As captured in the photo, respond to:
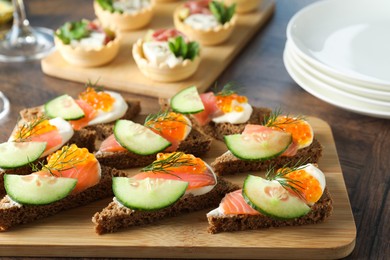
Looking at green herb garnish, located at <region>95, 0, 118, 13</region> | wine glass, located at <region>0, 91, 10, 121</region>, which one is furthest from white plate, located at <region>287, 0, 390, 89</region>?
wine glass, located at <region>0, 91, 10, 121</region>

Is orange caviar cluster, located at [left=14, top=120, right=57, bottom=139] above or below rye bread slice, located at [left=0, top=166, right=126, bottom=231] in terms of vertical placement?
above

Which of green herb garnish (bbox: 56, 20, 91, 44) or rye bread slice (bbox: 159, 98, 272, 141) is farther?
green herb garnish (bbox: 56, 20, 91, 44)

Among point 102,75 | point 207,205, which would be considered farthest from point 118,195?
point 102,75

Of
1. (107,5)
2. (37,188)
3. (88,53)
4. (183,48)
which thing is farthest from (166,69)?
(37,188)

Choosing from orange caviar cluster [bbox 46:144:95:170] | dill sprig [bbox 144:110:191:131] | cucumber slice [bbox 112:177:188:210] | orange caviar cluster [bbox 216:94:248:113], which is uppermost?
orange caviar cluster [bbox 46:144:95:170]

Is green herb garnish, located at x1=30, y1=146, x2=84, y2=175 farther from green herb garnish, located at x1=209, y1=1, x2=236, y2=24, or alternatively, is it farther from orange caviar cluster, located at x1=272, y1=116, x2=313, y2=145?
green herb garnish, located at x1=209, y1=1, x2=236, y2=24

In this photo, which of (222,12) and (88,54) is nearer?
(88,54)

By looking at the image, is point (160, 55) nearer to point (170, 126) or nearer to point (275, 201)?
point (170, 126)
